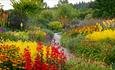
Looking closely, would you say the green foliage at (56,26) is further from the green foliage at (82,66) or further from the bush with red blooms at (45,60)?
the bush with red blooms at (45,60)

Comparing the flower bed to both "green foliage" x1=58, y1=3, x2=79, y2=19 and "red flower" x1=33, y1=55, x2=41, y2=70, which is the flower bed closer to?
"red flower" x1=33, y1=55, x2=41, y2=70

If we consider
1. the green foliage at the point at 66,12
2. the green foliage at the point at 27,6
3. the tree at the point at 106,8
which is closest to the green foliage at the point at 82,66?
the green foliage at the point at 27,6

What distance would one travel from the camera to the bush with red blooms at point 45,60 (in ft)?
32.2

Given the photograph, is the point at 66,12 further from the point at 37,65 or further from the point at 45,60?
the point at 37,65

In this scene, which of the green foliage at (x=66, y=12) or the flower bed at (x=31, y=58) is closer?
the flower bed at (x=31, y=58)

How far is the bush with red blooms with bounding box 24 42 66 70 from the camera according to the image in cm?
982

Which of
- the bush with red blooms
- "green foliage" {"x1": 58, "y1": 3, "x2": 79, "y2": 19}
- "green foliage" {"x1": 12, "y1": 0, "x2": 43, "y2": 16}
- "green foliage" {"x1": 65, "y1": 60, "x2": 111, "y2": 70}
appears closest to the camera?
the bush with red blooms

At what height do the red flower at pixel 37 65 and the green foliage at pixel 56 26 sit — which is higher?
the red flower at pixel 37 65

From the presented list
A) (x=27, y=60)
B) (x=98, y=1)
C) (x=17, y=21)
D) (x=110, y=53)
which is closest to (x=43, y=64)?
(x=27, y=60)

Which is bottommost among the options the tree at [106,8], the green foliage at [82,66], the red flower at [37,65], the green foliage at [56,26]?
the green foliage at [56,26]

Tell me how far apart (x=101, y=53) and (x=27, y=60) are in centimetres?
559

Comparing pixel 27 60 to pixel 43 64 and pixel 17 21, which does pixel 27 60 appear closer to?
pixel 43 64

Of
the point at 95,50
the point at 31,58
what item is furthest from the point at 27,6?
the point at 31,58

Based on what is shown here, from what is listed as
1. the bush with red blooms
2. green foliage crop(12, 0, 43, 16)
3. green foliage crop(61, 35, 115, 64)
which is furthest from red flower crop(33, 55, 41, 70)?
green foliage crop(12, 0, 43, 16)
